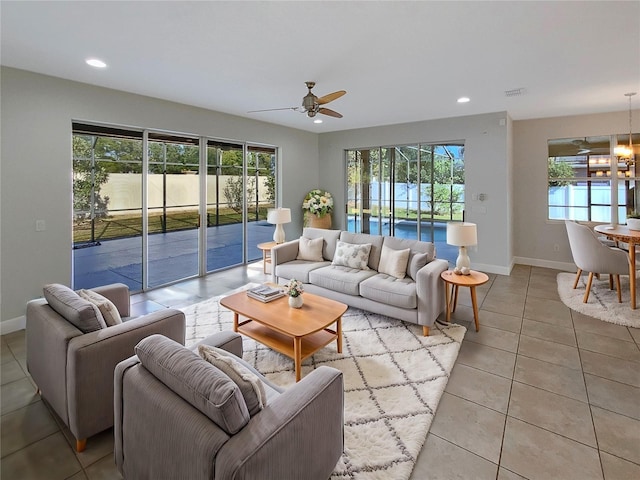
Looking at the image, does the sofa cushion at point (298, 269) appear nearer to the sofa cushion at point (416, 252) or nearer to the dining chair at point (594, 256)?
the sofa cushion at point (416, 252)

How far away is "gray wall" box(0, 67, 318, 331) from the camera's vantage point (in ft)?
11.7

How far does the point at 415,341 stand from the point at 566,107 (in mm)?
4706

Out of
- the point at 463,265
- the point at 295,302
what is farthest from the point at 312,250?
the point at 463,265

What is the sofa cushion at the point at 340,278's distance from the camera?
3.89 meters

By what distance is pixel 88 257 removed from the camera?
5.73 m

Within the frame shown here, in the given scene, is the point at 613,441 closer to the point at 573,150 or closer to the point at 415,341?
the point at 415,341

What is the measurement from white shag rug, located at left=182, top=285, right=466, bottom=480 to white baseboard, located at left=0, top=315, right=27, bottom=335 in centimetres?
173

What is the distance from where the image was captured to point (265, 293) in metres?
3.39

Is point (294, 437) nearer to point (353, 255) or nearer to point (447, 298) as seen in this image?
point (447, 298)

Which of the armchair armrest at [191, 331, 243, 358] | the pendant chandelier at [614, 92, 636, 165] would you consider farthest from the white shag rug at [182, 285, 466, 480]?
the pendant chandelier at [614, 92, 636, 165]

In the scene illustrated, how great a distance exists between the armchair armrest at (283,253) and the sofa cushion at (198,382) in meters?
3.12

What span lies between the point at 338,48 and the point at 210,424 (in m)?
3.10

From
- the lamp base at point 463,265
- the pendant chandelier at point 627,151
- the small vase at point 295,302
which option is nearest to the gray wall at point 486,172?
the pendant chandelier at point 627,151

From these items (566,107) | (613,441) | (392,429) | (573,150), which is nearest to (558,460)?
(613,441)
